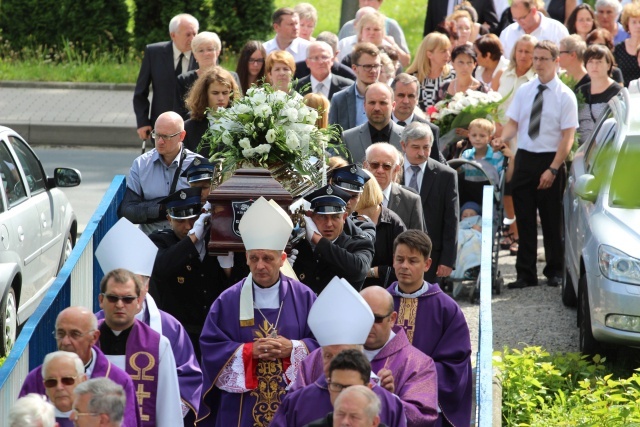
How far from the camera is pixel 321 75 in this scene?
1199cm

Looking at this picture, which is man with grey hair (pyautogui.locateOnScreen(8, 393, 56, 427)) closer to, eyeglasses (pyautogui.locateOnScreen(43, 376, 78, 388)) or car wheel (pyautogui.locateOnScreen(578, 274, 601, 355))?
eyeglasses (pyautogui.locateOnScreen(43, 376, 78, 388))

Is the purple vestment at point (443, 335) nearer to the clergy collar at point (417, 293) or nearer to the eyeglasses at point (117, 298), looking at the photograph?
the clergy collar at point (417, 293)

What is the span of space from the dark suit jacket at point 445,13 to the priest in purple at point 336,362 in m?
12.1

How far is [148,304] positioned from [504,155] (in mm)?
5818

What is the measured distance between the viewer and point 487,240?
862 centimetres

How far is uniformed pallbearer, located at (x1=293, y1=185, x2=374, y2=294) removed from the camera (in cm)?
732

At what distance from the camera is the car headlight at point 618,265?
28.9 feet

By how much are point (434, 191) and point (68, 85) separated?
1320 centimetres

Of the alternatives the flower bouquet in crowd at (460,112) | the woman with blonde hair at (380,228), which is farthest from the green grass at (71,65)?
the woman with blonde hair at (380,228)

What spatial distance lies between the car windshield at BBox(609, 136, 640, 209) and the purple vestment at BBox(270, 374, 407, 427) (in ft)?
9.58

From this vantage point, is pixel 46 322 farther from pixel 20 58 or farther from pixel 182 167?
A: pixel 20 58

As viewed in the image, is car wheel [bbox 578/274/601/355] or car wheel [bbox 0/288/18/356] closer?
car wheel [bbox 0/288/18/356]

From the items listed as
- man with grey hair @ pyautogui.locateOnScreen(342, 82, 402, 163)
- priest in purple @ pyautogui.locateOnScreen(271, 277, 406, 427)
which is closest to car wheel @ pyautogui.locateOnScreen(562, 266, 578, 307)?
man with grey hair @ pyautogui.locateOnScreen(342, 82, 402, 163)

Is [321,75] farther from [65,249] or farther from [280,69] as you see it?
[65,249]
